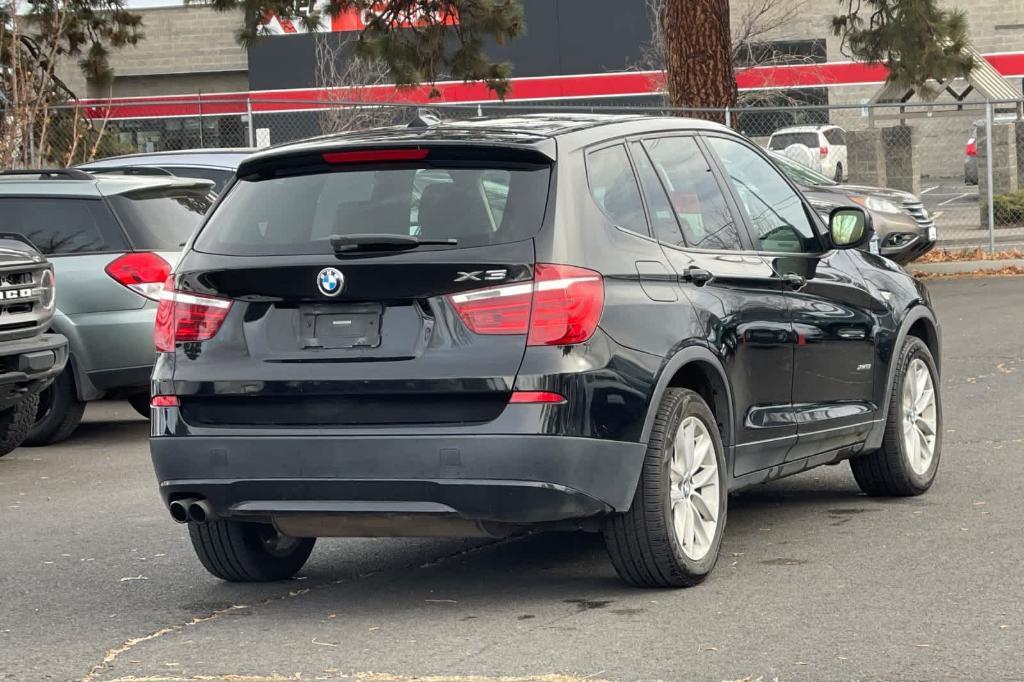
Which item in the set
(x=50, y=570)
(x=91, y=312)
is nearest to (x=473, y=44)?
(x=91, y=312)

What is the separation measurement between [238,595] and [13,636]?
35.9 inches

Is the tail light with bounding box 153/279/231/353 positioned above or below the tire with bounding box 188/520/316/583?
above

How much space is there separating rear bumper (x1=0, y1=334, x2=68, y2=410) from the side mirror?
4.67 m

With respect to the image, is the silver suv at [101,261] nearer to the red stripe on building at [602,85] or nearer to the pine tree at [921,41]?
the pine tree at [921,41]

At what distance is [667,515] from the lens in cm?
594

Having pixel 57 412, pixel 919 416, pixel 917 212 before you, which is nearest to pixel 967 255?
pixel 917 212

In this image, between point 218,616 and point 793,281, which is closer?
point 218,616

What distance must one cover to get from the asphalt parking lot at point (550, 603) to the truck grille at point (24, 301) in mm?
1248

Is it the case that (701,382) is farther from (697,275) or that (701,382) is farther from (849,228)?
(849,228)

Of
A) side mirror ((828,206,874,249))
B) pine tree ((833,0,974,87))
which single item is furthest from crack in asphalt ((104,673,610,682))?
pine tree ((833,0,974,87))

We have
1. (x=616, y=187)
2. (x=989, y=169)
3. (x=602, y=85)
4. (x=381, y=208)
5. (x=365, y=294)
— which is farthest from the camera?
(x=602, y=85)

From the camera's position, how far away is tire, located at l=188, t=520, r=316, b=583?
6.56 m

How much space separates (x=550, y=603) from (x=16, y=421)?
529 centimetres

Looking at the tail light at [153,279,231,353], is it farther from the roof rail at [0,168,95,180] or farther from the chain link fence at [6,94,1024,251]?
the chain link fence at [6,94,1024,251]
